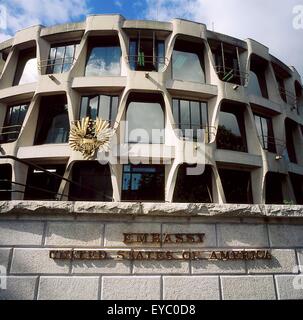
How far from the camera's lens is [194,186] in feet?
42.9

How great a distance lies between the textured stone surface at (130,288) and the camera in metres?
3.53

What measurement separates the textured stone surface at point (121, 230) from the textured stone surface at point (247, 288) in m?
1.20

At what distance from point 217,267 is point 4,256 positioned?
121 inches

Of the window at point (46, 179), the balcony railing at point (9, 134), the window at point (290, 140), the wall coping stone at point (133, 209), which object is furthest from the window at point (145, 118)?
the wall coping stone at point (133, 209)

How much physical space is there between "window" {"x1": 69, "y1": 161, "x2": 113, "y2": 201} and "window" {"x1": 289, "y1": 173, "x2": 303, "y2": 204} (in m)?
11.7

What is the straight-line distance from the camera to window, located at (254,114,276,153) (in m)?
15.4

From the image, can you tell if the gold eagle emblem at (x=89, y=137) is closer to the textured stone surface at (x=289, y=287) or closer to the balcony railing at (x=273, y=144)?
the balcony railing at (x=273, y=144)

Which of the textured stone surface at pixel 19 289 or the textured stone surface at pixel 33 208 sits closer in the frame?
the textured stone surface at pixel 19 289

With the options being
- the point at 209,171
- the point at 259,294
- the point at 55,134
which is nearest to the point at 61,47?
the point at 55,134

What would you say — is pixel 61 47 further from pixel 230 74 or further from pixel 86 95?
pixel 230 74

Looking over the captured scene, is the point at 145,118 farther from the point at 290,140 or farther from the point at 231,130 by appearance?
the point at 290,140

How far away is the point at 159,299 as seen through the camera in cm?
354

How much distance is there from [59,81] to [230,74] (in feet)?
32.2

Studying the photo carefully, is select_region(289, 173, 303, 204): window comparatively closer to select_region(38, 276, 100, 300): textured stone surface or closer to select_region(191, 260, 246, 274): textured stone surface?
select_region(191, 260, 246, 274): textured stone surface
